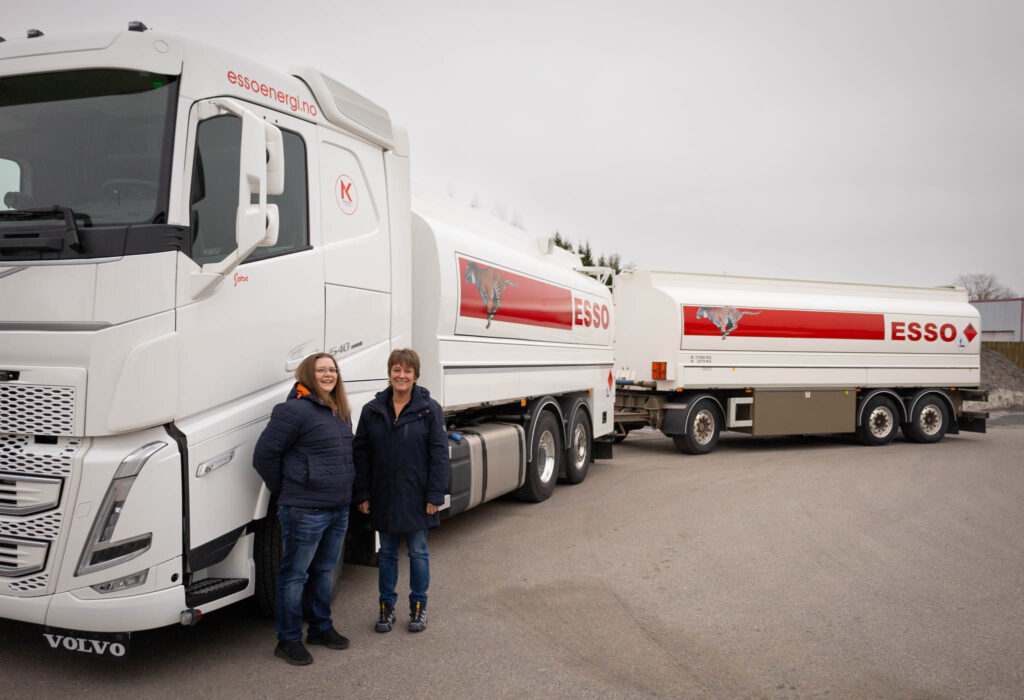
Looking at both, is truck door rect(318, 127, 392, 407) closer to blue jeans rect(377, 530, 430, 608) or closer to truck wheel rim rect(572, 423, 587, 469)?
blue jeans rect(377, 530, 430, 608)

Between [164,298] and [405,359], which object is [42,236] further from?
[405,359]

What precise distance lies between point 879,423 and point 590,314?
8.73 meters

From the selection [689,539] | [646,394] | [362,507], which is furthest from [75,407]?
[646,394]

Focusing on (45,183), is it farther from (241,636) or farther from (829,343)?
(829,343)

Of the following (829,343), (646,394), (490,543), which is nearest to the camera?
(490,543)

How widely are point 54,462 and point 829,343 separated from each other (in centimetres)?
1439

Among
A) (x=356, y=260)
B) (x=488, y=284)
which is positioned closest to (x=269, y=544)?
(x=356, y=260)

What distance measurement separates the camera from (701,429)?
14352 millimetres

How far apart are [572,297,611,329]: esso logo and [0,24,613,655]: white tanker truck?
17.4ft

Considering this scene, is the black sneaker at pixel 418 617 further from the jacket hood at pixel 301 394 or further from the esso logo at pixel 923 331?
the esso logo at pixel 923 331

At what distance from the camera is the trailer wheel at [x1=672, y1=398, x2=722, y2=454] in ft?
45.9

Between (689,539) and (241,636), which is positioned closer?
(241,636)

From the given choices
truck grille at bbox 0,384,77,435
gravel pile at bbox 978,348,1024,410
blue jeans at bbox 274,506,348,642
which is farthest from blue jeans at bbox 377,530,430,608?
gravel pile at bbox 978,348,1024,410

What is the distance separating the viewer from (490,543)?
7168 mm
